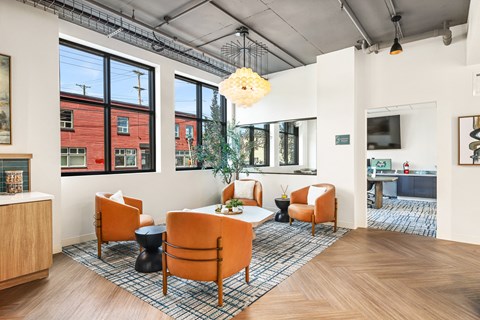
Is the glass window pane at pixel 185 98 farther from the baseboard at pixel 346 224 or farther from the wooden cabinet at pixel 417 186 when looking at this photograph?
the wooden cabinet at pixel 417 186

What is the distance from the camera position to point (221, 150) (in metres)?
6.31

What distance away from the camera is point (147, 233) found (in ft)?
10.3

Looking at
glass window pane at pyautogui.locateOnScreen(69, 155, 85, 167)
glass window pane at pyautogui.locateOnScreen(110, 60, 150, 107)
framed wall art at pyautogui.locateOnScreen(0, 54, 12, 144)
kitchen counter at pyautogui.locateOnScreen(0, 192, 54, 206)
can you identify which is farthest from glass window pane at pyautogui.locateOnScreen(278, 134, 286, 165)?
framed wall art at pyautogui.locateOnScreen(0, 54, 12, 144)

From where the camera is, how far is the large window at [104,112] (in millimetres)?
4406

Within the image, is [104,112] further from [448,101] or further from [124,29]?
[448,101]

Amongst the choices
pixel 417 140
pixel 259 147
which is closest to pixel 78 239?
pixel 259 147

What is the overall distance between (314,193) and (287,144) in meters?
2.58

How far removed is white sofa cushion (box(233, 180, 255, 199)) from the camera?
229 inches

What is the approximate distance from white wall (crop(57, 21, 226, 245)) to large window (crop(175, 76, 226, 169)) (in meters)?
0.28

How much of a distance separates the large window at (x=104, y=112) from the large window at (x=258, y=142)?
2.69 m

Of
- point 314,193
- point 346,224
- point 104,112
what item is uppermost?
point 104,112

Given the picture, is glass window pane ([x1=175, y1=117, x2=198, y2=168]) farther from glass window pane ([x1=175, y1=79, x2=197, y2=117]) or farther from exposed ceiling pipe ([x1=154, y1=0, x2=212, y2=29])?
exposed ceiling pipe ([x1=154, y1=0, x2=212, y2=29])

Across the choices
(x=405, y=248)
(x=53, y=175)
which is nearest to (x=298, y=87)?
(x=405, y=248)

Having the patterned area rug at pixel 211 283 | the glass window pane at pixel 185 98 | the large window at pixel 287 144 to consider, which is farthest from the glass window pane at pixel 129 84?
the large window at pixel 287 144
